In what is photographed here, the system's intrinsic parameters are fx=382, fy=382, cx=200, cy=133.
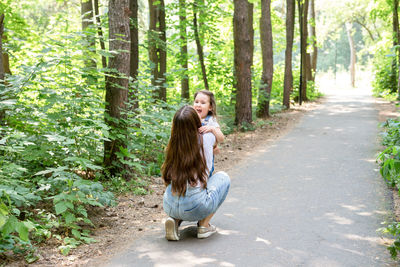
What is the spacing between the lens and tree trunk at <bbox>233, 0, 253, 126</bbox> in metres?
12.4

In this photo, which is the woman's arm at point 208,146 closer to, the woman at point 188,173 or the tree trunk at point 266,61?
the woman at point 188,173

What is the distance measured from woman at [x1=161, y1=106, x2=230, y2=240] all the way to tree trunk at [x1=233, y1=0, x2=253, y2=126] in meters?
8.64

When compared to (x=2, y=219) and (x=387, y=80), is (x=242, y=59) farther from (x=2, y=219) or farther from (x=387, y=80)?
(x=387, y=80)

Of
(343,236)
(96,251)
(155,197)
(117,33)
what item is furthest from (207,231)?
(117,33)

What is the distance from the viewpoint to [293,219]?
5.25m

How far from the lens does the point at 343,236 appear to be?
4633 millimetres

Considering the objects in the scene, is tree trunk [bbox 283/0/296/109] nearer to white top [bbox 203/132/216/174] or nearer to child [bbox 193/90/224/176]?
child [bbox 193/90/224/176]

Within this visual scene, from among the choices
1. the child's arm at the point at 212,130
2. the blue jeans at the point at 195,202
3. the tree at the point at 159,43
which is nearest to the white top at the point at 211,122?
the child's arm at the point at 212,130

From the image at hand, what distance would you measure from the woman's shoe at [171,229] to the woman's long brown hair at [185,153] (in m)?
0.41

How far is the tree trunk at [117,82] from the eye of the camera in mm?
6676

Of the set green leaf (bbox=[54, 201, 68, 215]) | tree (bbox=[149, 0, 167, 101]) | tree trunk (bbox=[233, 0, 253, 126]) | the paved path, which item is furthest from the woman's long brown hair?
tree trunk (bbox=[233, 0, 253, 126])

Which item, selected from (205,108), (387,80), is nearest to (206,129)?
(205,108)

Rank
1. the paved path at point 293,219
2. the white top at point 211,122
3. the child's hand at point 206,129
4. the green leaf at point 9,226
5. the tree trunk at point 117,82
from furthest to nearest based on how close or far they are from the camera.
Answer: the tree trunk at point 117,82 < the white top at point 211,122 < the child's hand at point 206,129 < the paved path at point 293,219 < the green leaf at point 9,226

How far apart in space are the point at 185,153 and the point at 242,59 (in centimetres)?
899
